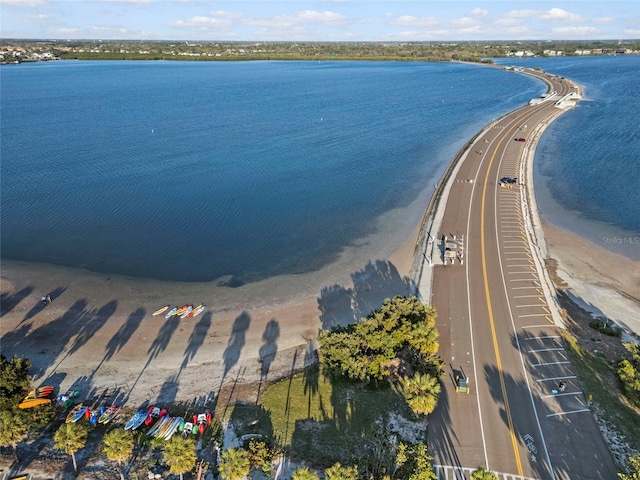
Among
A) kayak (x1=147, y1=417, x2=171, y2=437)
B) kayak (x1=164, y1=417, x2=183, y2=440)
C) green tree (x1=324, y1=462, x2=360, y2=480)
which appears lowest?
kayak (x1=147, y1=417, x2=171, y2=437)

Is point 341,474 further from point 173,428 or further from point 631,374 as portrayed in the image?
point 631,374

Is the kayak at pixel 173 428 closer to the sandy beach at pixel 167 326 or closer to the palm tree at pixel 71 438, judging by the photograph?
the sandy beach at pixel 167 326

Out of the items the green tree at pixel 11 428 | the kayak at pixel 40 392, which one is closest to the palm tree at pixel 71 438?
the green tree at pixel 11 428

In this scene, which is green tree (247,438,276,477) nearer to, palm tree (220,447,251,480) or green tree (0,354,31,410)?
palm tree (220,447,251,480)

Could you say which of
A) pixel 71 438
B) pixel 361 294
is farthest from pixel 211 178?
pixel 71 438

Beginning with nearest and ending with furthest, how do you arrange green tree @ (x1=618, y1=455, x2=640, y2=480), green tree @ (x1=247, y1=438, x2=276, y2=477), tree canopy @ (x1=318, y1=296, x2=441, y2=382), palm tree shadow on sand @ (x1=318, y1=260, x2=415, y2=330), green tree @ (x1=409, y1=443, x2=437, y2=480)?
1. green tree @ (x1=618, y1=455, x2=640, y2=480)
2. green tree @ (x1=409, y1=443, x2=437, y2=480)
3. green tree @ (x1=247, y1=438, x2=276, y2=477)
4. tree canopy @ (x1=318, y1=296, x2=441, y2=382)
5. palm tree shadow on sand @ (x1=318, y1=260, x2=415, y2=330)

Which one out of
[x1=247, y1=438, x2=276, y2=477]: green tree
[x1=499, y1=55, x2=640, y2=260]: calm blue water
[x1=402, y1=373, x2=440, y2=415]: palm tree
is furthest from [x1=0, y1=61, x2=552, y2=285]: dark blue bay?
[x1=402, y1=373, x2=440, y2=415]: palm tree
